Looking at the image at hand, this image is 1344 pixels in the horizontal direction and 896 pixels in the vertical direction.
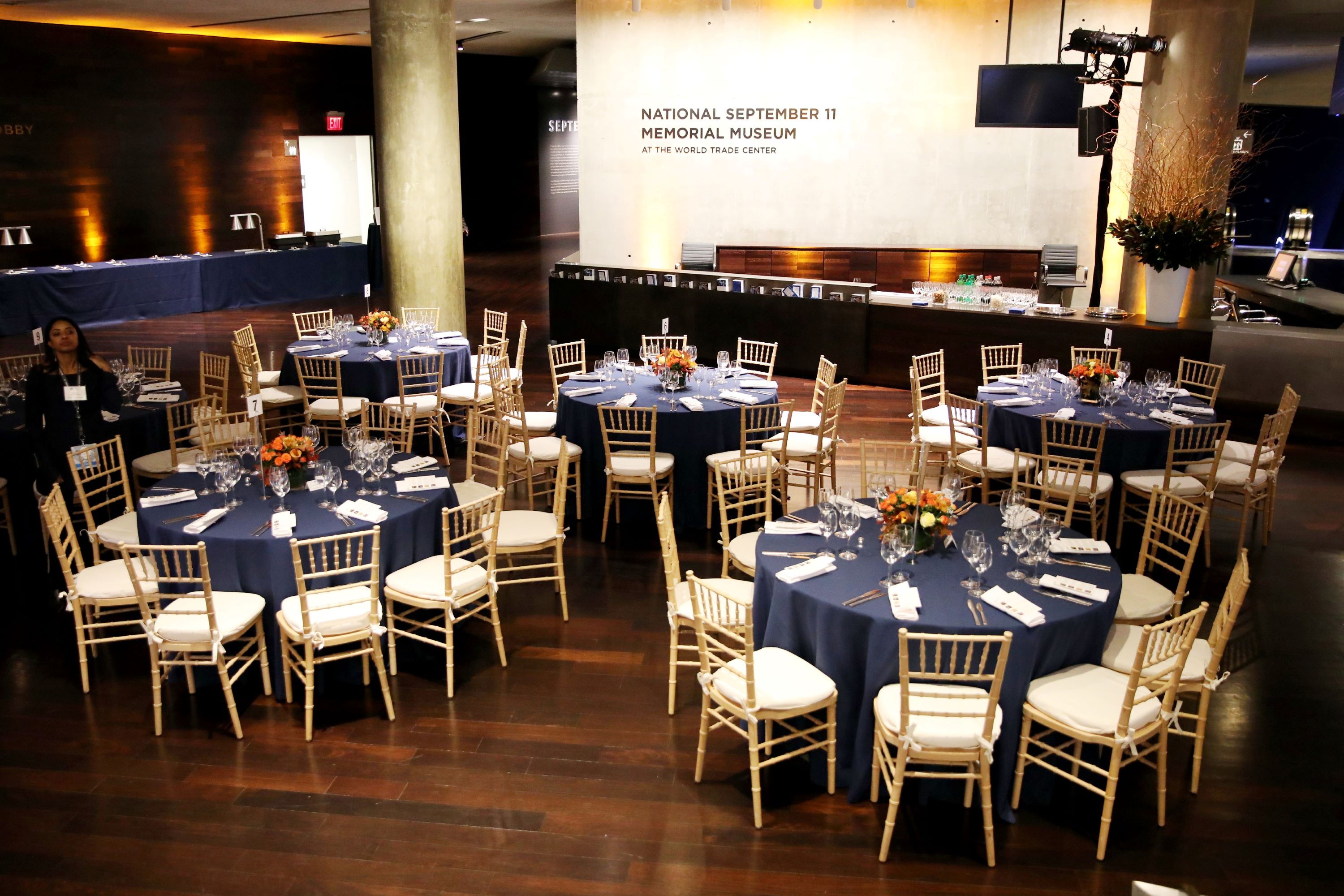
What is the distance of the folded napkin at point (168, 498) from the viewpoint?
5.06 meters

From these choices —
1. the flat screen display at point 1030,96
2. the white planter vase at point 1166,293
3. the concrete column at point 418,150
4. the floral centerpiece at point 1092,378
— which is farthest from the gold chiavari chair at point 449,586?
the flat screen display at point 1030,96

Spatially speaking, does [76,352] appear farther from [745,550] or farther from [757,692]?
[757,692]

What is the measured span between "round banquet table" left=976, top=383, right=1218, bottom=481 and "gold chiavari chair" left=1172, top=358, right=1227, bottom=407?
0.86ft

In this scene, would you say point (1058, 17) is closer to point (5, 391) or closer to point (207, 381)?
point (207, 381)

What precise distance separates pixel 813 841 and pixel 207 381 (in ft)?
24.9

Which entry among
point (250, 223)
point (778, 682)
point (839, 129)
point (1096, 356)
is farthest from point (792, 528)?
point (250, 223)

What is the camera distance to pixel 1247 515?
6645 mm

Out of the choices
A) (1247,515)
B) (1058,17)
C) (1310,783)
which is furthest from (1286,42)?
(1310,783)

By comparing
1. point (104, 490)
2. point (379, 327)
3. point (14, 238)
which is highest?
point (14, 238)

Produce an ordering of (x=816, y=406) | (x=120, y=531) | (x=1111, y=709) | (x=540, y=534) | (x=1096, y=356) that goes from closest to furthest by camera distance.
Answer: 1. (x=1111, y=709)
2. (x=120, y=531)
3. (x=540, y=534)
4. (x=816, y=406)
5. (x=1096, y=356)

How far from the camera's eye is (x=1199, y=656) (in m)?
4.24

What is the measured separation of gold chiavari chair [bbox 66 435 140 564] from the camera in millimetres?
5328

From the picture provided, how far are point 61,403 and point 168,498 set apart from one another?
1605mm

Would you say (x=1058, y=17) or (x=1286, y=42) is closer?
(x=1058, y=17)
